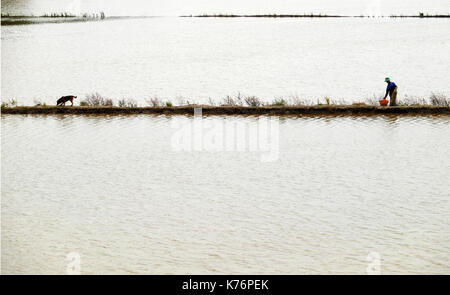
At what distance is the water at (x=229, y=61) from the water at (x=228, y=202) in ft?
29.6

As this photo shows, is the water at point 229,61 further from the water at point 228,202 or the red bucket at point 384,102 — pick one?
the water at point 228,202

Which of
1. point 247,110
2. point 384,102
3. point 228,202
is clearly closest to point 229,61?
point 247,110

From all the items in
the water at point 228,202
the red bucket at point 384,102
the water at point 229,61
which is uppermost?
the water at point 229,61

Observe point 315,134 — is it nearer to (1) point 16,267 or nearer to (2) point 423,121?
(2) point 423,121

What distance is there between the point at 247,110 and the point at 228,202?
32.9 ft

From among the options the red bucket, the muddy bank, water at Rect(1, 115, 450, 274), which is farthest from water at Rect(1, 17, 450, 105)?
water at Rect(1, 115, 450, 274)

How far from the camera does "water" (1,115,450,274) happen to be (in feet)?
29.2

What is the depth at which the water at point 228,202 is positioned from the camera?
351 inches

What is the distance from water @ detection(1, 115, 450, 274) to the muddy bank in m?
2.07

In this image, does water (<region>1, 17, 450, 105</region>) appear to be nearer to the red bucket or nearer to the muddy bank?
the muddy bank

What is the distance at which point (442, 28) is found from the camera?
245 ft

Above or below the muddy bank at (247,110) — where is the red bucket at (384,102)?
above

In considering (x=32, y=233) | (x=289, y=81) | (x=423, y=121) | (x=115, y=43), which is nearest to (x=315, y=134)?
(x=423, y=121)

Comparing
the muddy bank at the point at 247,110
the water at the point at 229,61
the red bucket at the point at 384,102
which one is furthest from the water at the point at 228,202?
the water at the point at 229,61
